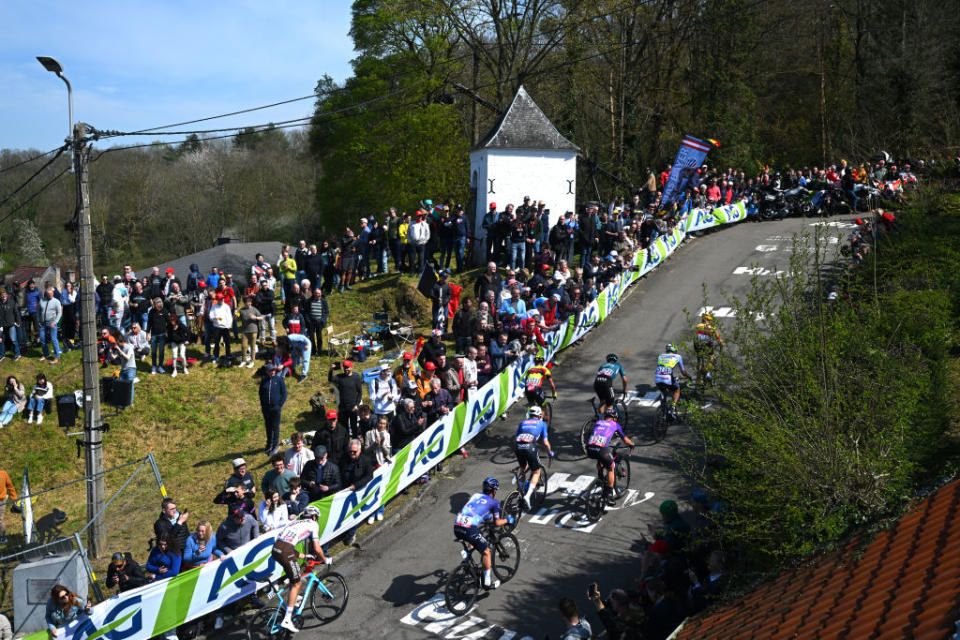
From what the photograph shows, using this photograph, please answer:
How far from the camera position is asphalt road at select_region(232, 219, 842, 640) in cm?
1108

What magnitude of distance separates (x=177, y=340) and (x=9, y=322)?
490 centimetres

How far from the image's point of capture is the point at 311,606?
11.3m

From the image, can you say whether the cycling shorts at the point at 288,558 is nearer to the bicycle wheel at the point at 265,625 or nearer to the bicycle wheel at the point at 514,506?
the bicycle wheel at the point at 265,625

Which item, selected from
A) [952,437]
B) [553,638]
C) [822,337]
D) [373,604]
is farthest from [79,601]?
[952,437]

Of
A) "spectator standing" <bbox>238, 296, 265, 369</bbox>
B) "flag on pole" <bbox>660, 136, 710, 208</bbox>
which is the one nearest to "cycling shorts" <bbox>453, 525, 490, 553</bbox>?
"spectator standing" <bbox>238, 296, 265, 369</bbox>

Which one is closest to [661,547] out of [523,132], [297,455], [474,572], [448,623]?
[474,572]

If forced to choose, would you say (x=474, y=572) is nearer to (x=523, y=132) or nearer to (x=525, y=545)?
(x=525, y=545)

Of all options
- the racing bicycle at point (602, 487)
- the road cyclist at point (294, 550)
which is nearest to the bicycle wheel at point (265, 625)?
the road cyclist at point (294, 550)

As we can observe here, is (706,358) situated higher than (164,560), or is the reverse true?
(706,358)

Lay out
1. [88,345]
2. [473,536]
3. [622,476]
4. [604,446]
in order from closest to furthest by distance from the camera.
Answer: [473,536] < [604,446] < [622,476] < [88,345]

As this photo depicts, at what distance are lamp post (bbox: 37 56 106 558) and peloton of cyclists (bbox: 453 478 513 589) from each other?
7.13 meters

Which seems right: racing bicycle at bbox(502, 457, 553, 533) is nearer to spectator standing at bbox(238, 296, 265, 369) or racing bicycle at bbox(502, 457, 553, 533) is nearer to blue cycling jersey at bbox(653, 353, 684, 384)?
blue cycling jersey at bbox(653, 353, 684, 384)

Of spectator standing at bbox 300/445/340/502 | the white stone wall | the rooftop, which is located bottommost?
spectator standing at bbox 300/445/340/502

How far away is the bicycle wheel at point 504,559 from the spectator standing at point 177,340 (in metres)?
12.5
